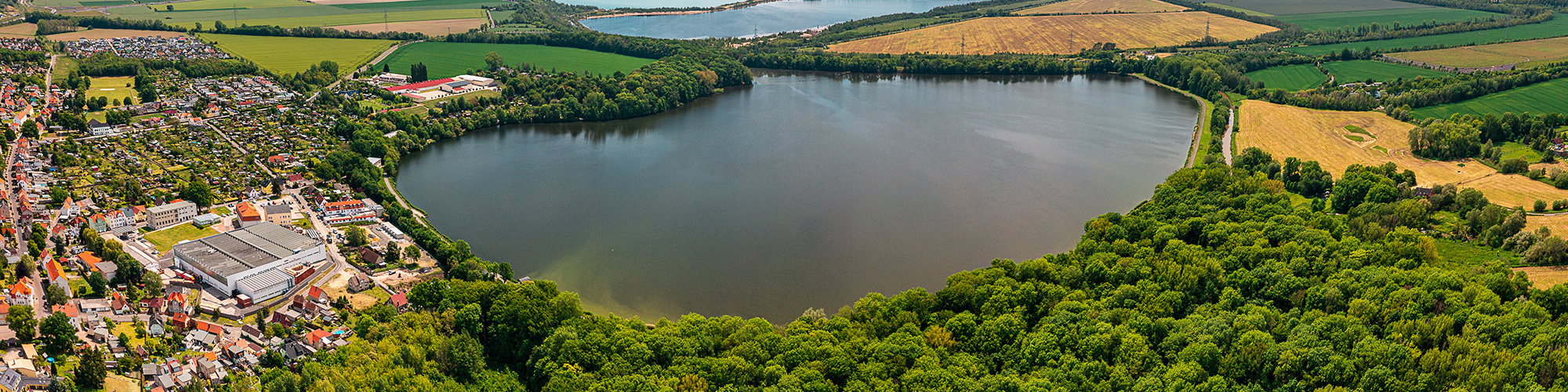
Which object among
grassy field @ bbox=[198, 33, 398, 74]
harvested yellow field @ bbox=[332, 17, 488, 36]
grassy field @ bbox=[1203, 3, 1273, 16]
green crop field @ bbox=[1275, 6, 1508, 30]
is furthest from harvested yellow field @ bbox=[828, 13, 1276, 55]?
grassy field @ bbox=[198, 33, 398, 74]

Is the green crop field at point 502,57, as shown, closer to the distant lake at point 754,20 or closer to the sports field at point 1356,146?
the distant lake at point 754,20

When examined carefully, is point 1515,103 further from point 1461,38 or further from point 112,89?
point 112,89

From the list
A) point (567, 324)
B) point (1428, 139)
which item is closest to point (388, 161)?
point (567, 324)

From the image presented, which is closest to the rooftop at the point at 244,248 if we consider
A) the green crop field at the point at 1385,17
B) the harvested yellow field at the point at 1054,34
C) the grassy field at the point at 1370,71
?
the harvested yellow field at the point at 1054,34

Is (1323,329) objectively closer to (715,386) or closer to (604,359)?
(715,386)

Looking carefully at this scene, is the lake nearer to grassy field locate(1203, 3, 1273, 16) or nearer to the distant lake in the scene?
the distant lake
